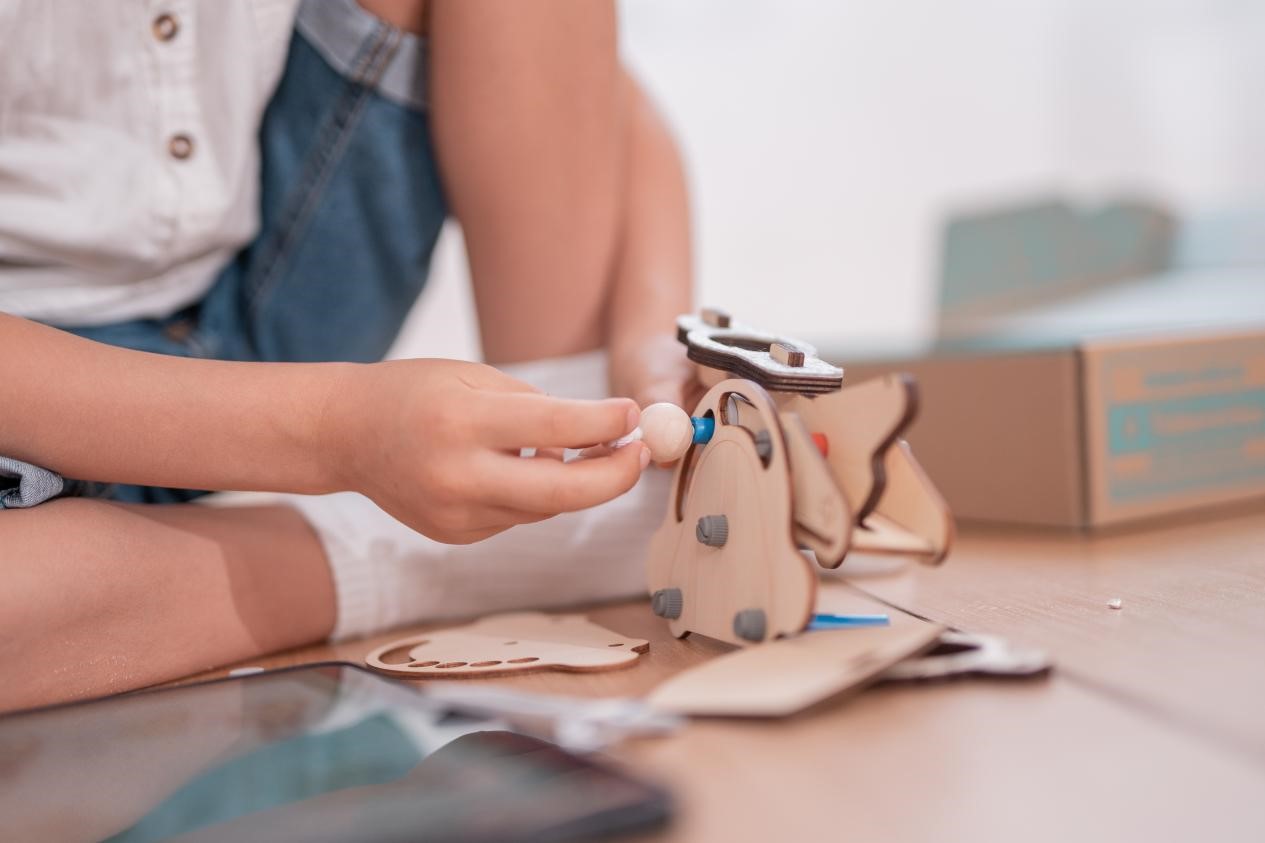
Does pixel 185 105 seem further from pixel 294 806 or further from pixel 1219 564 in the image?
pixel 1219 564

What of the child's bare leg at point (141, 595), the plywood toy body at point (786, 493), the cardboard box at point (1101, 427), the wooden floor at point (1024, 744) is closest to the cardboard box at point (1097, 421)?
the cardboard box at point (1101, 427)

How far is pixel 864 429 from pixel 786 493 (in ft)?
0.12

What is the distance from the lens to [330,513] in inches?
22.7

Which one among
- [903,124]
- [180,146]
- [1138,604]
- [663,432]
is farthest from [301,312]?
[903,124]

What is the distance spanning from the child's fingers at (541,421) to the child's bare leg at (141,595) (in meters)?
0.19

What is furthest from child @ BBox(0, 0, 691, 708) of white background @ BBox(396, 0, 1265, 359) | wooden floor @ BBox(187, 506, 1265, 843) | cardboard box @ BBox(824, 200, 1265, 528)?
white background @ BBox(396, 0, 1265, 359)

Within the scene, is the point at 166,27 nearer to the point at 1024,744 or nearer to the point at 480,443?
the point at 480,443

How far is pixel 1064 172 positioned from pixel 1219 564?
1446mm

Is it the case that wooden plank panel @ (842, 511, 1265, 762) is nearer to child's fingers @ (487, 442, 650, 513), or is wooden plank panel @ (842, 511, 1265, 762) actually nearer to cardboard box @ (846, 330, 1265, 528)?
cardboard box @ (846, 330, 1265, 528)

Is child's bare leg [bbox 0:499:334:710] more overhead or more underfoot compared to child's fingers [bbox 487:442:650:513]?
more underfoot

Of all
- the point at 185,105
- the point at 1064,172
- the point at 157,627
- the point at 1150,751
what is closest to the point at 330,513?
the point at 157,627

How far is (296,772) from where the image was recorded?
320 millimetres

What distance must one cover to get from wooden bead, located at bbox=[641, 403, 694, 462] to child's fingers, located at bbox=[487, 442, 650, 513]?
0.02 m

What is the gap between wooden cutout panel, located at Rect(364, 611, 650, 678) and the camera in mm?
435
